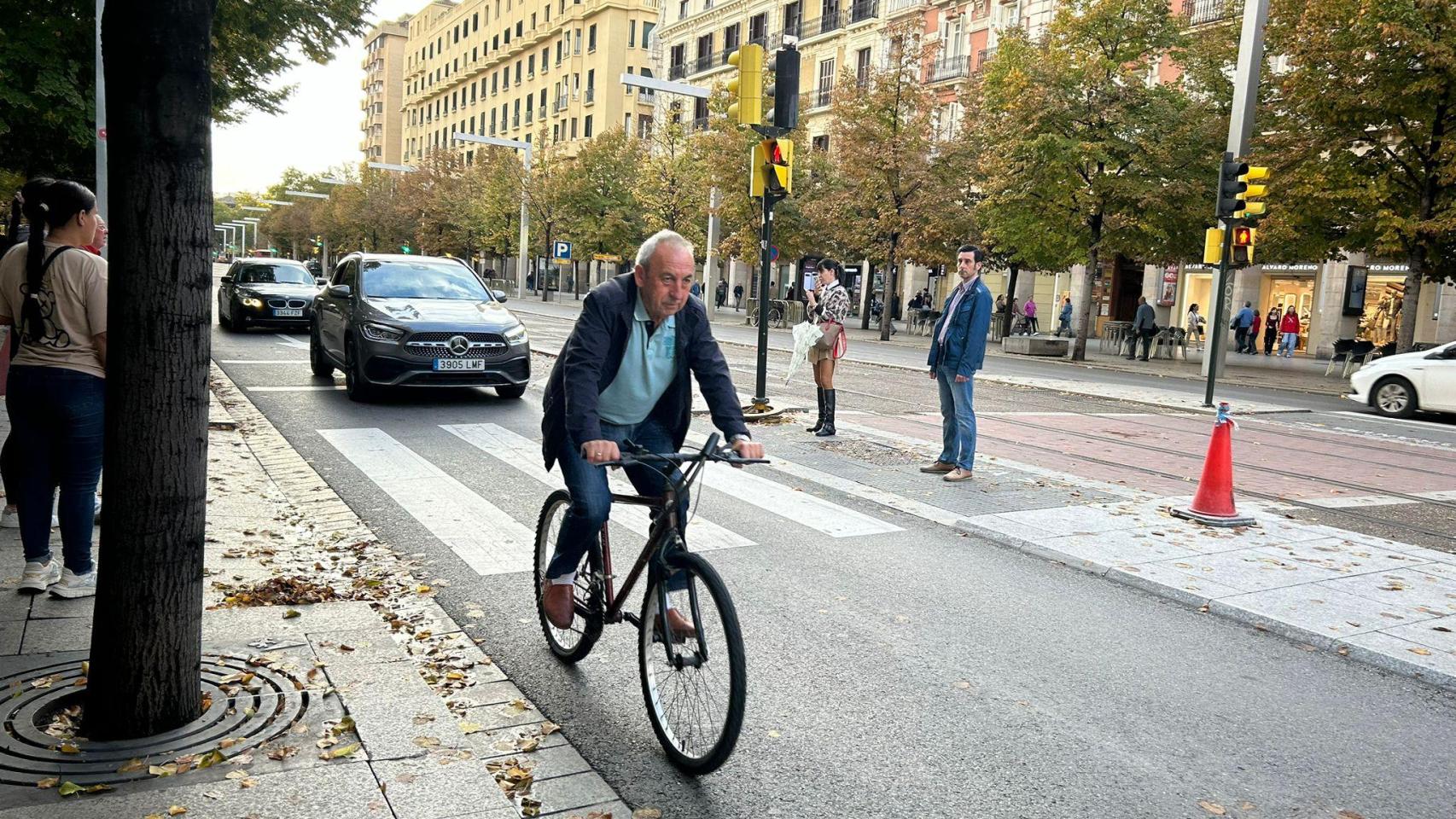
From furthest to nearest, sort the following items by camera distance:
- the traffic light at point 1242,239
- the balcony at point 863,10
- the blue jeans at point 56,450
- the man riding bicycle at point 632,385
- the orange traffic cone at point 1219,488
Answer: the balcony at point 863,10 < the traffic light at point 1242,239 < the orange traffic cone at point 1219,488 < the blue jeans at point 56,450 < the man riding bicycle at point 632,385

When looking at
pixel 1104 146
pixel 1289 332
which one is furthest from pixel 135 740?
pixel 1289 332

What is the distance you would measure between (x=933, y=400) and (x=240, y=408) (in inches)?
359

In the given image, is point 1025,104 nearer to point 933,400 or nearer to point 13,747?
point 933,400

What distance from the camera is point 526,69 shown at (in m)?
83.4

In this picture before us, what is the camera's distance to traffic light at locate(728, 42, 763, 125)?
10.9m

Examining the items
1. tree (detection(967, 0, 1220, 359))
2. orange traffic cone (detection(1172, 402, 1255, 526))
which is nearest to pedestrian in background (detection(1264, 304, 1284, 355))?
tree (detection(967, 0, 1220, 359))

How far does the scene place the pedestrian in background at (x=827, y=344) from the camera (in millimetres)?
10914

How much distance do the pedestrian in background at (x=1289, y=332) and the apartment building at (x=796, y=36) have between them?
63.0 ft

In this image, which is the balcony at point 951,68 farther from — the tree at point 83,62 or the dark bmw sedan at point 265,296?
the tree at point 83,62

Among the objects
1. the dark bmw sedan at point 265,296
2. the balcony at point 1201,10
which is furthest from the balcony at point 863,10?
the dark bmw sedan at point 265,296

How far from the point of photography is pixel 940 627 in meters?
5.00

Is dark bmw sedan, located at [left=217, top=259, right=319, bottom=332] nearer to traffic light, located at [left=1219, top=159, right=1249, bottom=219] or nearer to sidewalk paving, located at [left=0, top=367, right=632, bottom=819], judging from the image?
traffic light, located at [left=1219, top=159, right=1249, bottom=219]

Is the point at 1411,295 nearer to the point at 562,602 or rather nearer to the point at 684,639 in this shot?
the point at 562,602

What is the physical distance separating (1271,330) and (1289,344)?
93 centimetres
